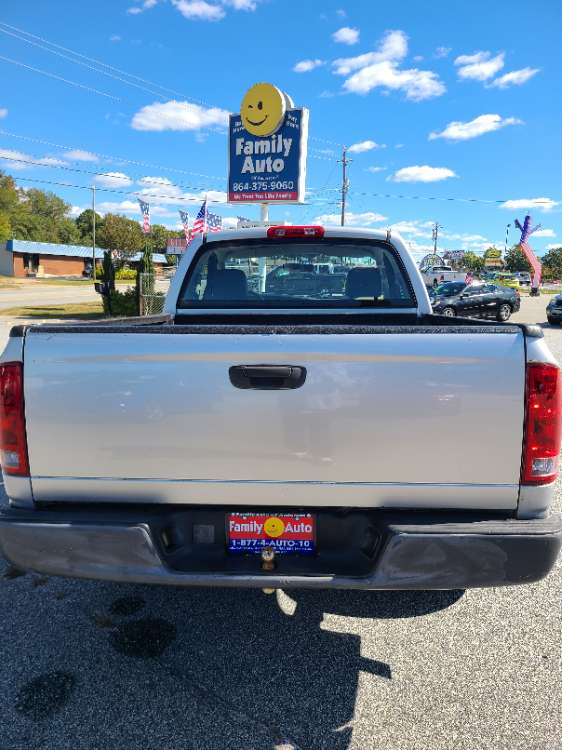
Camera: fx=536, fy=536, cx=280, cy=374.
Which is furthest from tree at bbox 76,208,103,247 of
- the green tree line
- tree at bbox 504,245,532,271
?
tree at bbox 504,245,532,271

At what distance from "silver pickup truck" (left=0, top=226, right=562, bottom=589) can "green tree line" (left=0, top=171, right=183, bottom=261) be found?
59253 mm

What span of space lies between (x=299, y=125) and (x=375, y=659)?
19.5 meters

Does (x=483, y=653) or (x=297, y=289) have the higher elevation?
(x=297, y=289)

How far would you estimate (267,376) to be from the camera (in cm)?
201

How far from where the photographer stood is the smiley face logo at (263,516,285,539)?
217 centimetres

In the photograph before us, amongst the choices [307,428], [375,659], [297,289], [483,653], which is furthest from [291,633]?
[297,289]

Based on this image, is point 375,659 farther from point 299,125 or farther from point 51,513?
point 299,125

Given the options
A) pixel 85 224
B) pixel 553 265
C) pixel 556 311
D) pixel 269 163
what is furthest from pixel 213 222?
pixel 553 265

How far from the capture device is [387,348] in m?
1.97

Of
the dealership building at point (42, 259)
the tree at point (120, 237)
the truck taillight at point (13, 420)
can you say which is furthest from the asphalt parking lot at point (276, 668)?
the tree at point (120, 237)

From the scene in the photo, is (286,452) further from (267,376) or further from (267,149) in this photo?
(267,149)

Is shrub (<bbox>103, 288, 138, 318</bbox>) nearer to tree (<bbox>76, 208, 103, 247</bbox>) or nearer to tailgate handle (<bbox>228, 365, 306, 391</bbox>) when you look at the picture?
tailgate handle (<bbox>228, 365, 306, 391</bbox>)

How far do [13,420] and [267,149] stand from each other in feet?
64.3

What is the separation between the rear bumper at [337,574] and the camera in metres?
2.00
